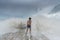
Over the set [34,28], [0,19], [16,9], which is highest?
[16,9]

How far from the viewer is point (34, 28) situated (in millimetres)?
2006

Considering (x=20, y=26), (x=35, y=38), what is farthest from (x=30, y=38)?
(x=20, y=26)

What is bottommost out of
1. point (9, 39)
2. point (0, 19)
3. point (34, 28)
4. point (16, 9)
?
point (9, 39)

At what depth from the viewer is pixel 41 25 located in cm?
204

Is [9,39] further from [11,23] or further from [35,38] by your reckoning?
[35,38]

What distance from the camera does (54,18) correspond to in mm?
Answer: 2016

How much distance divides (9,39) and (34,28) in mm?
421

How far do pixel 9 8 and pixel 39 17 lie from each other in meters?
0.45

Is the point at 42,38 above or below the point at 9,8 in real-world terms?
below

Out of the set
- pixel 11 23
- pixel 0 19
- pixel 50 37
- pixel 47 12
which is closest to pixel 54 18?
pixel 47 12

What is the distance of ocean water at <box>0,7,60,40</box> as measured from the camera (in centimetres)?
198

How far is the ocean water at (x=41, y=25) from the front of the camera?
78.1 inches

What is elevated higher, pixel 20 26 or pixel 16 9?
pixel 16 9

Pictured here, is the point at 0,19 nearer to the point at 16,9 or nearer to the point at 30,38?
the point at 16,9
